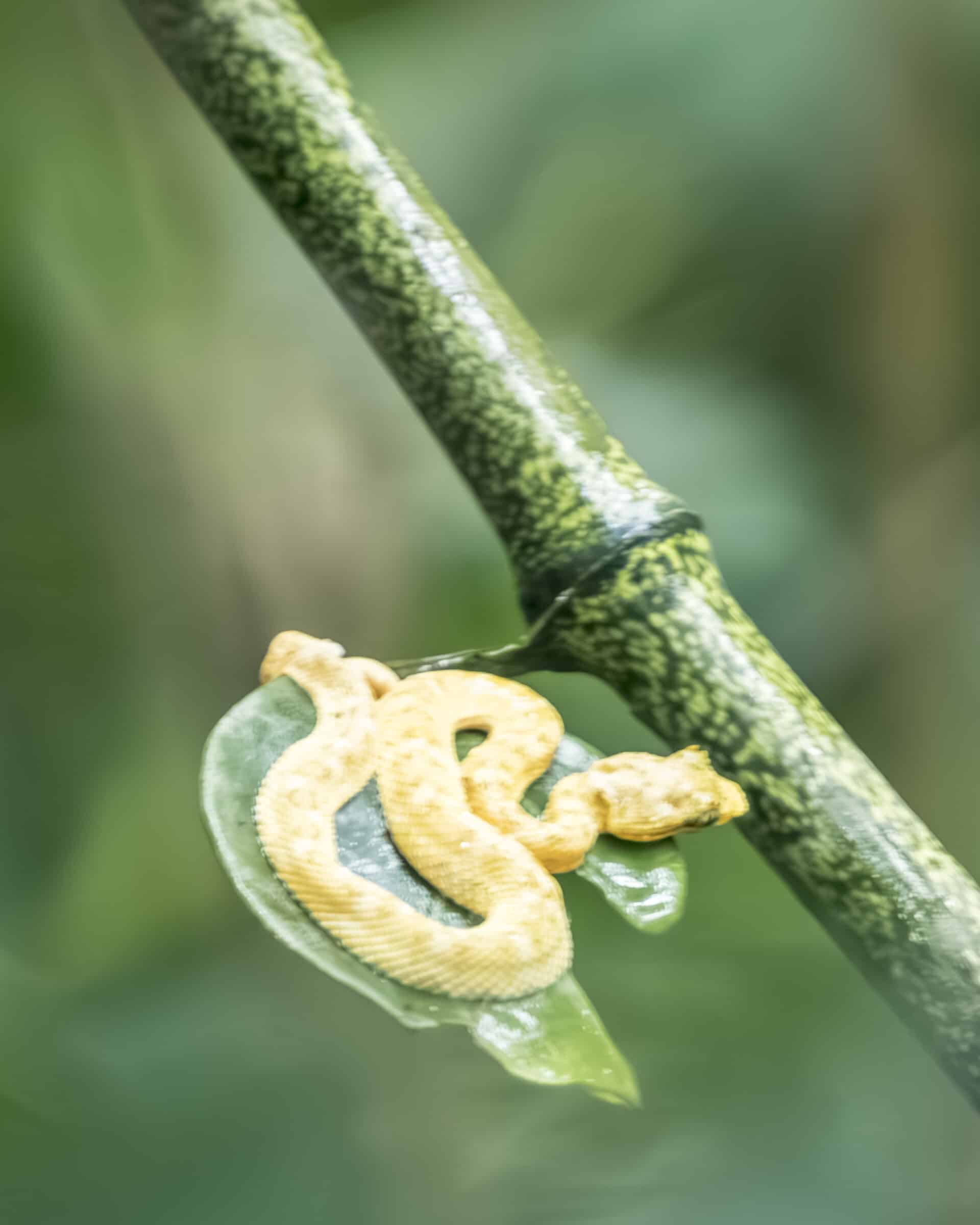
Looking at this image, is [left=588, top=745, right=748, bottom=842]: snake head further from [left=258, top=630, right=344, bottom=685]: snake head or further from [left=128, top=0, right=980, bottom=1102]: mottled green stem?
[left=258, top=630, right=344, bottom=685]: snake head

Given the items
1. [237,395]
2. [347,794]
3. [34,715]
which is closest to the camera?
[347,794]

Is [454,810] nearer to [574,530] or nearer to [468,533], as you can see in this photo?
[574,530]

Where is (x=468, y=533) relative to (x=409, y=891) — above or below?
above

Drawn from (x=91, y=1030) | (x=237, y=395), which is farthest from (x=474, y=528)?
(x=91, y=1030)

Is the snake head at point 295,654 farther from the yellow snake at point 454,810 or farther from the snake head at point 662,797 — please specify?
the snake head at point 662,797

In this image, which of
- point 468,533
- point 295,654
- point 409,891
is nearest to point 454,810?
point 409,891

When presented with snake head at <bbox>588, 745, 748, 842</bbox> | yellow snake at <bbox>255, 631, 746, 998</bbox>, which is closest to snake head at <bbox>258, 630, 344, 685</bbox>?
yellow snake at <bbox>255, 631, 746, 998</bbox>

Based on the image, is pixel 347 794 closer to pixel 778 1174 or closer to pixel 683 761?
pixel 683 761
